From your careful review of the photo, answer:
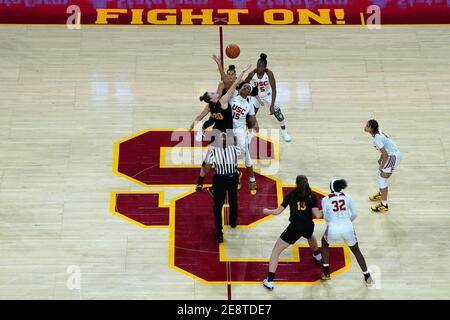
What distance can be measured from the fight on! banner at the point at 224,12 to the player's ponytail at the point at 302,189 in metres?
5.82

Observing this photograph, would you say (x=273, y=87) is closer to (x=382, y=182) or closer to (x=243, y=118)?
(x=243, y=118)

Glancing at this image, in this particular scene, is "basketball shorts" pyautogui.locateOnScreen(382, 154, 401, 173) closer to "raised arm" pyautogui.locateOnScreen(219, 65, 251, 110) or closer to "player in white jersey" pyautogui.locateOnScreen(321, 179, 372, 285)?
"player in white jersey" pyautogui.locateOnScreen(321, 179, 372, 285)

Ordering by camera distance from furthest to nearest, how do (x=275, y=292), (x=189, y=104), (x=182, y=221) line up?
(x=189, y=104) < (x=182, y=221) < (x=275, y=292)

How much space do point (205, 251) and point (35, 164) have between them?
10.4 ft

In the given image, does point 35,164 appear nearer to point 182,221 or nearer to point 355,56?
point 182,221

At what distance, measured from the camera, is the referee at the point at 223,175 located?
43.8 ft

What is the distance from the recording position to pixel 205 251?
1376 cm

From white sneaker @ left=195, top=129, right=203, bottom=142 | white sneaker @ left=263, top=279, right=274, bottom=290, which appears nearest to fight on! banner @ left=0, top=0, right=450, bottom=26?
white sneaker @ left=195, top=129, right=203, bottom=142

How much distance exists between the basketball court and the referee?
0.46 meters

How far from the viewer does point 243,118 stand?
14.4m

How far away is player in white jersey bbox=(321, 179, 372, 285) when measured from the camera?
41.8 ft

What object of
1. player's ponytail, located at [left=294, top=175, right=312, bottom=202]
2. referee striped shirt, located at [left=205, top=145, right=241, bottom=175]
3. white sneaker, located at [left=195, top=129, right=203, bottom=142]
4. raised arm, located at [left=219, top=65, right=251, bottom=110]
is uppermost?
raised arm, located at [left=219, top=65, right=251, bottom=110]

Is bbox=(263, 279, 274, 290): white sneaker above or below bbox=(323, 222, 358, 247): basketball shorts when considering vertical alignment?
below

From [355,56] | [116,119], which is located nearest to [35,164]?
[116,119]
